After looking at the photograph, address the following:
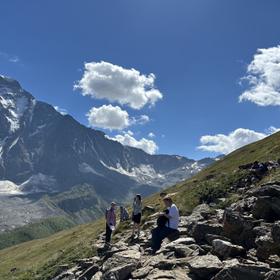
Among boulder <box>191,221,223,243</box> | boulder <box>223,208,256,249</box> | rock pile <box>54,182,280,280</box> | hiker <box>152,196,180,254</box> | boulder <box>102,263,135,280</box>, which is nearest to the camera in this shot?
rock pile <box>54,182,280,280</box>

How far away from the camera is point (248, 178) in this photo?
5238 centimetres

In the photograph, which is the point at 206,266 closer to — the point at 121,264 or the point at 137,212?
the point at 121,264

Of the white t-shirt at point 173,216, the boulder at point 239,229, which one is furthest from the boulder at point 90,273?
the boulder at point 239,229

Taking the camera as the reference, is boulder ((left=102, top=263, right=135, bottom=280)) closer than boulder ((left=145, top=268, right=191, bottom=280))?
No

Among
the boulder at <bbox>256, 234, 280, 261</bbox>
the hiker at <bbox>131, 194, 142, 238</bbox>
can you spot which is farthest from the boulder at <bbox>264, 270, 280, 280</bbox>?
the hiker at <bbox>131, 194, 142, 238</bbox>

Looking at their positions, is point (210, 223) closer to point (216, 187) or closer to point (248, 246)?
point (248, 246)

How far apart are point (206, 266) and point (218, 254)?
1.35 m

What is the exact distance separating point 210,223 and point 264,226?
3.97 m

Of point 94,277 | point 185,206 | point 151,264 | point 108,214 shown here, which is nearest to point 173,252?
point 151,264

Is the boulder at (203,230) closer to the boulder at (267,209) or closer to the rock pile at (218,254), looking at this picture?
the rock pile at (218,254)

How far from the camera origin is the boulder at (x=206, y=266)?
17327 millimetres

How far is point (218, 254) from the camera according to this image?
18.7 m

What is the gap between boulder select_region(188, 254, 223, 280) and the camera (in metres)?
17.3

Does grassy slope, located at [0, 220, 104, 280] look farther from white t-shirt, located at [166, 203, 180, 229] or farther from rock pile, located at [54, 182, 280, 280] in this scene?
rock pile, located at [54, 182, 280, 280]
